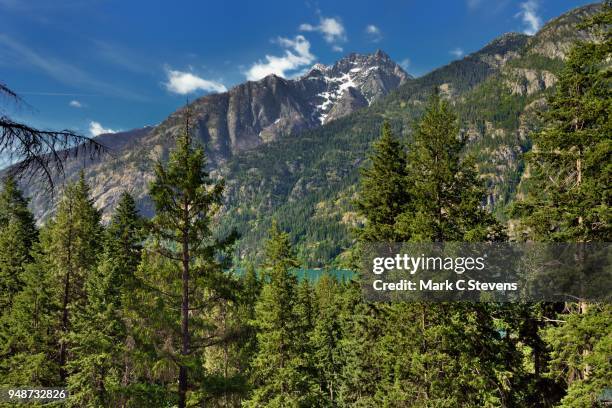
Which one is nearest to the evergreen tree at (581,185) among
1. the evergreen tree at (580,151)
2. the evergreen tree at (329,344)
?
the evergreen tree at (580,151)

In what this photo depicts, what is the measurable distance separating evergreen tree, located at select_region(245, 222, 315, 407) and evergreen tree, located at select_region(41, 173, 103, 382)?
11488 mm

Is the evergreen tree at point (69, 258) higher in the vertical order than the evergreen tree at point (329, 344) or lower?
higher

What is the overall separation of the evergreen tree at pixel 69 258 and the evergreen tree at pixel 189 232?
14.8 metres

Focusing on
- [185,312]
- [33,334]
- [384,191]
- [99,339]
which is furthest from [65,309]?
[384,191]

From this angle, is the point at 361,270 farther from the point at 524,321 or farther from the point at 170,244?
the point at 170,244

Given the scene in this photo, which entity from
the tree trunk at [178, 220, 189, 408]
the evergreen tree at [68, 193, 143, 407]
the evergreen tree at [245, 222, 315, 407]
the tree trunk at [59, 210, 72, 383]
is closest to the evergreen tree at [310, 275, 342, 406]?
the evergreen tree at [245, 222, 315, 407]

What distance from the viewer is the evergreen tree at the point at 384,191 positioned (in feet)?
69.5

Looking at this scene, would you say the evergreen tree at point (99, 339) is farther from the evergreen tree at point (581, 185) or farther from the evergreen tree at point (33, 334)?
the evergreen tree at point (581, 185)

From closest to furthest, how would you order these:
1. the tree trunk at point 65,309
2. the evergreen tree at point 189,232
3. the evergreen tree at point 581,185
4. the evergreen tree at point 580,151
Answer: the evergreen tree at point 581,185
the evergreen tree at point 580,151
the evergreen tree at point 189,232
the tree trunk at point 65,309

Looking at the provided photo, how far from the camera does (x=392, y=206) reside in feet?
70.5

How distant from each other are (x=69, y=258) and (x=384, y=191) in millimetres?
20866

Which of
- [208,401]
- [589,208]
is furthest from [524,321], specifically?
[208,401]

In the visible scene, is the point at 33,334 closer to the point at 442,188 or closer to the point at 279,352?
the point at 279,352

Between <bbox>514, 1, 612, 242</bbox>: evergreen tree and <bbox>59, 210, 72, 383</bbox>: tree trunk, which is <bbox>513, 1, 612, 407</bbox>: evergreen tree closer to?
<bbox>514, 1, 612, 242</bbox>: evergreen tree
